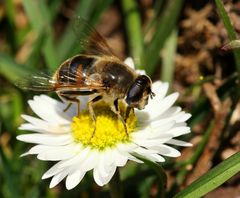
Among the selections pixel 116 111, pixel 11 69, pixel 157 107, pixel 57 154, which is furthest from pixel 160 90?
pixel 11 69

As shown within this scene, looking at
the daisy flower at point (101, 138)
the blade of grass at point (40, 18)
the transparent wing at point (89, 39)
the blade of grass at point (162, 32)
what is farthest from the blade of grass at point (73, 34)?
the daisy flower at point (101, 138)

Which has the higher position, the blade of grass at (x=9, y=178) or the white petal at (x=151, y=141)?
the blade of grass at (x=9, y=178)

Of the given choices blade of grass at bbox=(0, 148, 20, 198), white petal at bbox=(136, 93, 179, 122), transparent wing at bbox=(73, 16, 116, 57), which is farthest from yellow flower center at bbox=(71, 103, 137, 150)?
blade of grass at bbox=(0, 148, 20, 198)

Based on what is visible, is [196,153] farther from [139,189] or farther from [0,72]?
[0,72]

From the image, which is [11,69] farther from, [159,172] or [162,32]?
[159,172]

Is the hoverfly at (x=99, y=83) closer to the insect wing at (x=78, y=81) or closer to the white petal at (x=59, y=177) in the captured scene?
the insect wing at (x=78, y=81)

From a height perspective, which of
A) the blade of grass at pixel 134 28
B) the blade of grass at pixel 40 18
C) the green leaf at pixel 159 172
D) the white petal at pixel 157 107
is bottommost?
the green leaf at pixel 159 172
